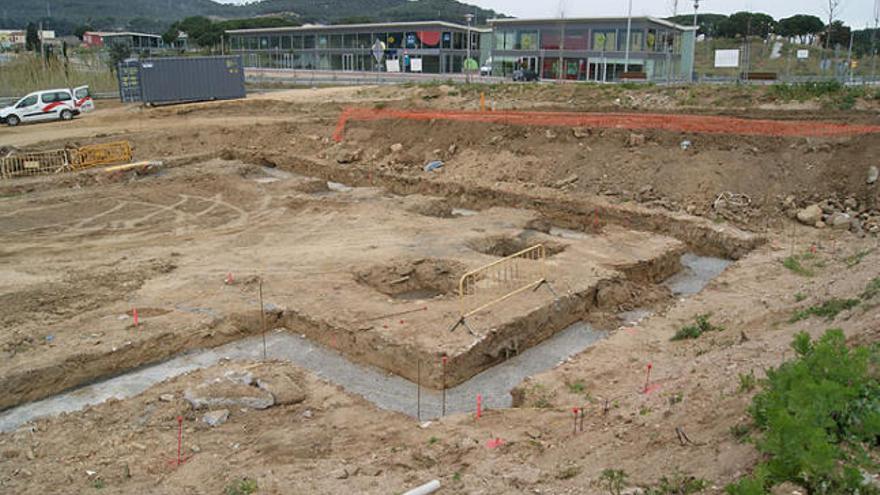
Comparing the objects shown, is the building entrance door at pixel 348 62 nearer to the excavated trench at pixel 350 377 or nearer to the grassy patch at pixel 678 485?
the excavated trench at pixel 350 377

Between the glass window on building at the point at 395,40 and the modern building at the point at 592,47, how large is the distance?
626 inches

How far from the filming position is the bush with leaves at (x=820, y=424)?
207 inches

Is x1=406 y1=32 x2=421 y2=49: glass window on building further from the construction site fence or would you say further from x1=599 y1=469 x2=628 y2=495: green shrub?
x1=599 y1=469 x2=628 y2=495: green shrub

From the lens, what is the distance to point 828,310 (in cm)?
1096

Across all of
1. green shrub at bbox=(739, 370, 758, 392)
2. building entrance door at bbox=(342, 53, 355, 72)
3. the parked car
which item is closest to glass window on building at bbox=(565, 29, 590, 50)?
the parked car

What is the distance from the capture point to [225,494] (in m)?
7.57

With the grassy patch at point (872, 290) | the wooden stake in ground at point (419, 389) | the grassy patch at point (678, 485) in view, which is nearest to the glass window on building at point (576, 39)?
the grassy patch at point (872, 290)

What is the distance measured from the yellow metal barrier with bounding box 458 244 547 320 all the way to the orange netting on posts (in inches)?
407

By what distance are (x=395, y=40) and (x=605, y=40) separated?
24452mm

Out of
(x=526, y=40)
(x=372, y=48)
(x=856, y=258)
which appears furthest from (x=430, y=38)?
(x=856, y=258)

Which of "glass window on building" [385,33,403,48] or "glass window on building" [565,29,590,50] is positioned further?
"glass window on building" [385,33,403,48]

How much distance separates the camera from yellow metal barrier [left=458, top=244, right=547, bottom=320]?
1345 cm

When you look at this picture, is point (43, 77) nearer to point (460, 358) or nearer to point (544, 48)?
point (544, 48)

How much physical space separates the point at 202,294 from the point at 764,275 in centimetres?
1238
